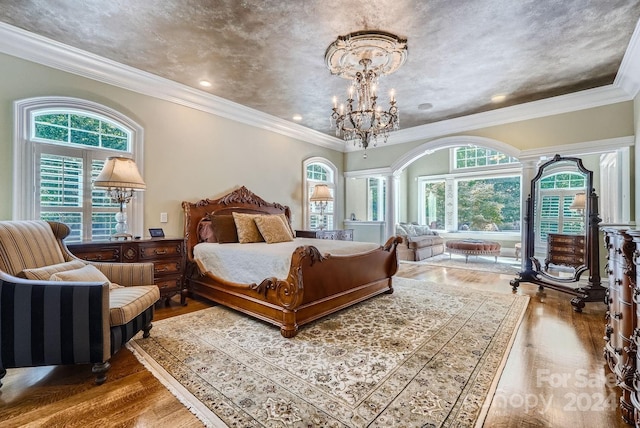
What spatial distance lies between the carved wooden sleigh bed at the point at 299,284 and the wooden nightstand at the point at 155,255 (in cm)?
30

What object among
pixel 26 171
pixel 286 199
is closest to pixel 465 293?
pixel 286 199

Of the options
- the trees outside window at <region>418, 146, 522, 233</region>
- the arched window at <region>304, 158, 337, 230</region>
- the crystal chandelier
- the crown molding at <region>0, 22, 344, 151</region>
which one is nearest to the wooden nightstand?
the crown molding at <region>0, 22, 344, 151</region>

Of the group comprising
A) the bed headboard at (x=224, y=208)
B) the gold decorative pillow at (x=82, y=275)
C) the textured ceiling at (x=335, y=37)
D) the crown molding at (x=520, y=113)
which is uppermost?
the textured ceiling at (x=335, y=37)

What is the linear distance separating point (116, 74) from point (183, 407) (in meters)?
3.82

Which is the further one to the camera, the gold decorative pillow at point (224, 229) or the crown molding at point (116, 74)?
the gold decorative pillow at point (224, 229)

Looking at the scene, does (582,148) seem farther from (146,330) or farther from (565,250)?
(146,330)

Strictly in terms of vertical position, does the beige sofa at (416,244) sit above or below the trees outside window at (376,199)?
below

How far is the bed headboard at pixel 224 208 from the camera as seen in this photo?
4.16 meters

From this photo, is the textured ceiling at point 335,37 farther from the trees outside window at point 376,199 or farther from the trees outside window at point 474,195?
the trees outside window at point 474,195

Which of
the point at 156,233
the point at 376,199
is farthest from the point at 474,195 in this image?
the point at 156,233

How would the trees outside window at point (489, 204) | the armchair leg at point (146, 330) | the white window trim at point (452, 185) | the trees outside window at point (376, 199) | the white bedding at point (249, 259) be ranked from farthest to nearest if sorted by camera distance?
the white window trim at point (452, 185) → the trees outside window at point (489, 204) → the trees outside window at point (376, 199) → the white bedding at point (249, 259) → the armchair leg at point (146, 330)

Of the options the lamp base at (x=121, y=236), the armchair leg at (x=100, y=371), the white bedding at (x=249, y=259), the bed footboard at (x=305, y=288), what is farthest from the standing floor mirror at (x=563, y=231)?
the lamp base at (x=121, y=236)

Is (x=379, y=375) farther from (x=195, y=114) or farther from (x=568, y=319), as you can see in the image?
(x=195, y=114)

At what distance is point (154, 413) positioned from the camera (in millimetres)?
1619
